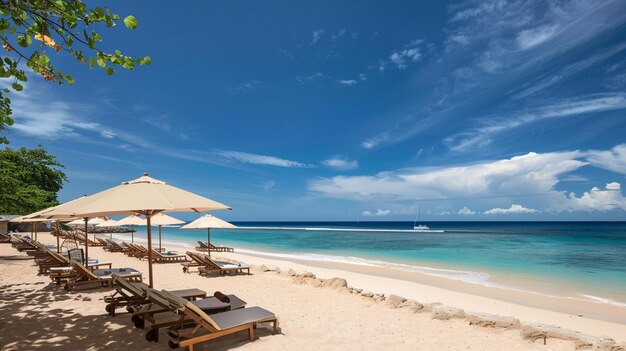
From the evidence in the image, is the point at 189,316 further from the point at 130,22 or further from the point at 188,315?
the point at 130,22

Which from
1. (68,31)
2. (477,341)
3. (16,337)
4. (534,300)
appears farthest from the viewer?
(534,300)

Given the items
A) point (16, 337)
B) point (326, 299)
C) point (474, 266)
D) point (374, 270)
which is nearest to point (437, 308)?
point (326, 299)

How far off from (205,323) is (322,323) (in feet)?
7.26

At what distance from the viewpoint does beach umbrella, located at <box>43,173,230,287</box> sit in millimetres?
4410

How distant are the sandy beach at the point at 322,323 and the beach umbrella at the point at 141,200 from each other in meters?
1.80

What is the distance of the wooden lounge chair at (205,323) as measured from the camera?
4.27 metres

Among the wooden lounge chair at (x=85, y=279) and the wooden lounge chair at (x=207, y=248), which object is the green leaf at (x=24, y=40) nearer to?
the wooden lounge chair at (x=85, y=279)

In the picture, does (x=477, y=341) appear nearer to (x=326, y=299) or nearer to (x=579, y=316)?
(x=326, y=299)

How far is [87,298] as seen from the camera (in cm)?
698

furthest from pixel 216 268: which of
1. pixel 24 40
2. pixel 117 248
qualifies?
pixel 117 248

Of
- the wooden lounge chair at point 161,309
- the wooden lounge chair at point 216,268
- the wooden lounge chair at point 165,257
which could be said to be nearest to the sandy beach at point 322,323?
the wooden lounge chair at point 161,309

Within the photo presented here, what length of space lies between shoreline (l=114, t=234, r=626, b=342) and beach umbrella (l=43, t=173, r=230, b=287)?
21.1 feet

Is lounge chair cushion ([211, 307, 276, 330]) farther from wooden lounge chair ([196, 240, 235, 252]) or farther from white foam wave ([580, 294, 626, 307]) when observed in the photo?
wooden lounge chair ([196, 240, 235, 252])

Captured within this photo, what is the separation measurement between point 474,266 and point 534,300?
26.3ft
